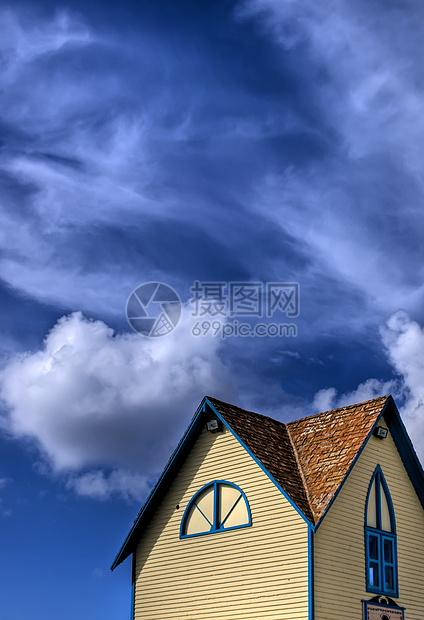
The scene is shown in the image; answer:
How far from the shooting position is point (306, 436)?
29.6 meters

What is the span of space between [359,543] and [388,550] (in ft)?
6.40

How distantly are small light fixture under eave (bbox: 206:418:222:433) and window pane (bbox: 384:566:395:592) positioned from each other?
725cm

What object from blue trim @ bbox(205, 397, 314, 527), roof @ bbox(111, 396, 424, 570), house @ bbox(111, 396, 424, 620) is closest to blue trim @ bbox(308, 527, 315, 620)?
house @ bbox(111, 396, 424, 620)

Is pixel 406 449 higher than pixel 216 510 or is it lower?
higher

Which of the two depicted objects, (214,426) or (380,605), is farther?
(214,426)

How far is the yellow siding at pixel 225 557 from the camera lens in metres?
24.4

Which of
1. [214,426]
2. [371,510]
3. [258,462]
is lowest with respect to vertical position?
[371,510]

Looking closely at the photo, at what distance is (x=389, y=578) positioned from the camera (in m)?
26.8

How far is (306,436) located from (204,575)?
20.4ft

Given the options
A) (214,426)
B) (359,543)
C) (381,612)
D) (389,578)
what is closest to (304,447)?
(214,426)

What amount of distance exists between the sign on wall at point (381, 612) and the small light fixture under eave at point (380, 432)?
5.61 meters

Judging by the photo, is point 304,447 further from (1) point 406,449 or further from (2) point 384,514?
(1) point 406,449

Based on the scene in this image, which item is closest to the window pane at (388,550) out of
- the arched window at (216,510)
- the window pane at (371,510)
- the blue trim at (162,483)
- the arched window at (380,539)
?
the arched window at (380,539)

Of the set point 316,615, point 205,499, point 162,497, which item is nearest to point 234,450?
point 205,499
